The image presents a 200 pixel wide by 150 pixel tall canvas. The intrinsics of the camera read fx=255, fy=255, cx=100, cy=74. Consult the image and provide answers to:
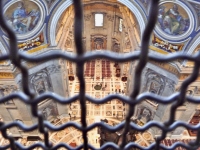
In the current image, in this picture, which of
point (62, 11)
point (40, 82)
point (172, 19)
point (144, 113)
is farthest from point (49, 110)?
point (172, 19)

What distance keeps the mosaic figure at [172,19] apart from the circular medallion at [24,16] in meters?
5.07

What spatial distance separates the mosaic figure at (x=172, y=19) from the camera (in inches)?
404

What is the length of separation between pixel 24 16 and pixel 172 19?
6.08m

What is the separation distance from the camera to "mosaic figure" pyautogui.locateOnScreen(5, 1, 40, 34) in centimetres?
1016

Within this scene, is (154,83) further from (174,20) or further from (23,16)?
(23,16)

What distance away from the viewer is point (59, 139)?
45.0 feet

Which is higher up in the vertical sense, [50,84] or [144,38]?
[144,38]

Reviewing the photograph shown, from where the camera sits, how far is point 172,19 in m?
10.5

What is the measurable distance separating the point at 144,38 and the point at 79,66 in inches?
24.0

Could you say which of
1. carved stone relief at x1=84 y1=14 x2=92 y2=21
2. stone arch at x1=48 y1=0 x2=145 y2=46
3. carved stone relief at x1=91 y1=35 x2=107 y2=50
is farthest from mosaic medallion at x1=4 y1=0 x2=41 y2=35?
carved stone relief at x1=91 y1=35 x2=107 y2=50

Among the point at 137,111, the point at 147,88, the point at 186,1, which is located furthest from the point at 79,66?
the point at 137,111

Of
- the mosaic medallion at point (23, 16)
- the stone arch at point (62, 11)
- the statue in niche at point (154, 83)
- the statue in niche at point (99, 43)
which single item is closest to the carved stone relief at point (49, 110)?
the stone arch at point (62, 11)

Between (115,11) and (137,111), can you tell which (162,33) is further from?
(115,11)

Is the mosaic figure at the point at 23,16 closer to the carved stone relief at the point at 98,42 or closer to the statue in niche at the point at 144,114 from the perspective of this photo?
the statue in niche at the point at 144,114
